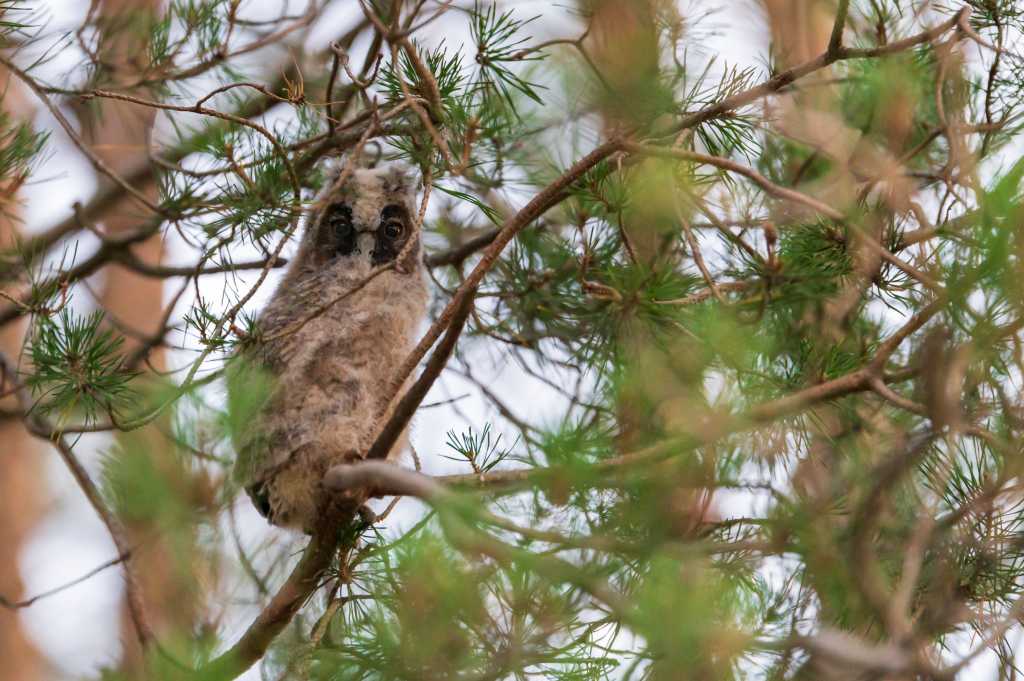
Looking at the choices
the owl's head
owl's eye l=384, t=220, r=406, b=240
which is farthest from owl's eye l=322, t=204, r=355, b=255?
owl's eye l=384, t=220, r=406, b=240

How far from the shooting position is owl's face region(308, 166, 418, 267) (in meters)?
3.19

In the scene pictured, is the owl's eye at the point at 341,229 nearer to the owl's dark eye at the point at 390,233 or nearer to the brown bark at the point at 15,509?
the owl's dark eye at the point at 390,233

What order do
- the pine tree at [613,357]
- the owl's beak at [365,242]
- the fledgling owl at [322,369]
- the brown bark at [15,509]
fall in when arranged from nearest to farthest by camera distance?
the pine tree at [613,357]
the fledgling owl at [322,369]
the owl's beak at [365,242]
the brown bark at [15,509]

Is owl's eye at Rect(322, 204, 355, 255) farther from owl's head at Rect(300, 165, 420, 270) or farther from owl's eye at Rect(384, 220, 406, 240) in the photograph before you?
owl's eye at Rect(384, 220, 406, 240)

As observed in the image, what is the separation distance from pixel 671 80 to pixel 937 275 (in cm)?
86

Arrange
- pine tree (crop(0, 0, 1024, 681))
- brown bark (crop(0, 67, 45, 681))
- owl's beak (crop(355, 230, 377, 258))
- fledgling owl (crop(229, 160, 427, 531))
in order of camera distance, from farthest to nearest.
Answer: brown bark (crop(0, 67, 45, 681))
owl's beak (crop(355, 230, 377, 258))
fledgling owl (crop(229, 160, 427, 531))
pine tree (crop(0, 0, 1024, 681))

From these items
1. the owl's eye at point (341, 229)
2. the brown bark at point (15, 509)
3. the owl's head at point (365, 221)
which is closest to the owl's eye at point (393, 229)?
the owl's head at point (365, 221)

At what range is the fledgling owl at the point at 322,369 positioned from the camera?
2.76 m

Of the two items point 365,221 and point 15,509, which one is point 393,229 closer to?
point 365,221

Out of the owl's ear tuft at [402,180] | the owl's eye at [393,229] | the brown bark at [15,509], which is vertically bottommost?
the owl's eye at [393,229]

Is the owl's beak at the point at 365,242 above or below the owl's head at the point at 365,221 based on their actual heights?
below

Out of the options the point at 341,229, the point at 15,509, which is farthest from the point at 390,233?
the point at 15,509

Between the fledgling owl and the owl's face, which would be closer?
the fledgling owl

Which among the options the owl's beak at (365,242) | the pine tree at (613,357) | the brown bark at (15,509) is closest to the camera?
the pine tree at (613,357)
